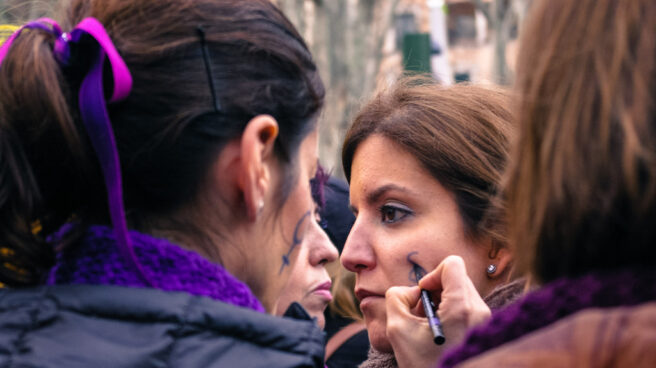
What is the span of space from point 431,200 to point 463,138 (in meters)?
0.22

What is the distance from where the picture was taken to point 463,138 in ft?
7.77

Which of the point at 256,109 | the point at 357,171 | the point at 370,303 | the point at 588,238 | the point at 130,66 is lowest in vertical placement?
the point at 370,303

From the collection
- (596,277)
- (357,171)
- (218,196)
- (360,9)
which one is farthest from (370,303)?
(360,9)

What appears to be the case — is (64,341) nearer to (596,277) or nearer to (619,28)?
(596,277)

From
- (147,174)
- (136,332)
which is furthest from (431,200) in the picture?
(136,332)

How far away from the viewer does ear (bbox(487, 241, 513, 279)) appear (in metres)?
2.33

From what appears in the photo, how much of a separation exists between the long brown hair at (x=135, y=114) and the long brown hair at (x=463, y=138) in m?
0.93

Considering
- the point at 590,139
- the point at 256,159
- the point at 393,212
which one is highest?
the point at 590,139

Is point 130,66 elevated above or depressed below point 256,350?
above

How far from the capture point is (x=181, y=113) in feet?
4.79

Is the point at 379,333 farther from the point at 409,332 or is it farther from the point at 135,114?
the point at 135,114

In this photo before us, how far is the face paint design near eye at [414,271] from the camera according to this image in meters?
2.33

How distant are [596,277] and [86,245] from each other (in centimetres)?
95

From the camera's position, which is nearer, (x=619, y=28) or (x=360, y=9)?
(x=619, y=28)
